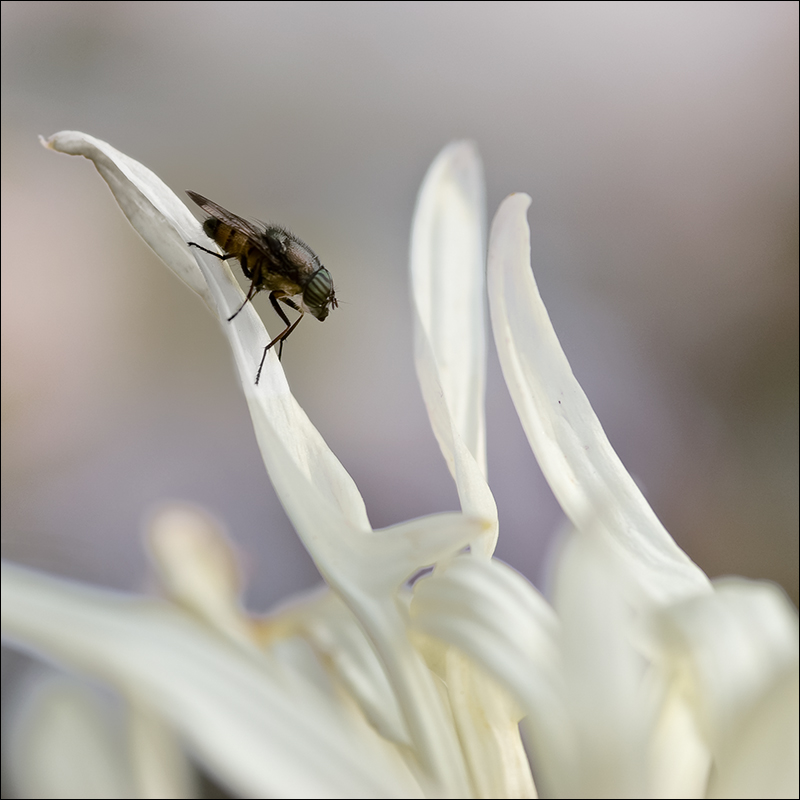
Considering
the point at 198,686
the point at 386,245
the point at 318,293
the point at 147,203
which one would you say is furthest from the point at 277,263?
the point at 386,245

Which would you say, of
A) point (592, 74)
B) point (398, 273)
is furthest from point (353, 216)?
point (592, 74)

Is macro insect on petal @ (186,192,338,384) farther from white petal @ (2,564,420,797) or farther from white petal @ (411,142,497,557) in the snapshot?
white petal @ (2,564,420,797)

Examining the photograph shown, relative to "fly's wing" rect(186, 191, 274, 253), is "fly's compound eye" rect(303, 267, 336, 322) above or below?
below

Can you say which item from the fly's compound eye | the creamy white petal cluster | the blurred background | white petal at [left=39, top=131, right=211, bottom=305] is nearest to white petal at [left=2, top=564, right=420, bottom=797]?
the creamy white petal cluster

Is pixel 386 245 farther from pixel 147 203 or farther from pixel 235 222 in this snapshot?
pixel 147 203

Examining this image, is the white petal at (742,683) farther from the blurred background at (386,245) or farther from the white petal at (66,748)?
the blurred background at (386,245)

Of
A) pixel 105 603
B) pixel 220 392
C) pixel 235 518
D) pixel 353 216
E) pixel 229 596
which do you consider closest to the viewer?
pixel 105 603

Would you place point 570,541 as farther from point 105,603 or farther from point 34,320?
point 34,320

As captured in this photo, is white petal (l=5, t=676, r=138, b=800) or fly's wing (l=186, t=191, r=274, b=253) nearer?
white petal (l=5, t=676, r=138, b=800)
